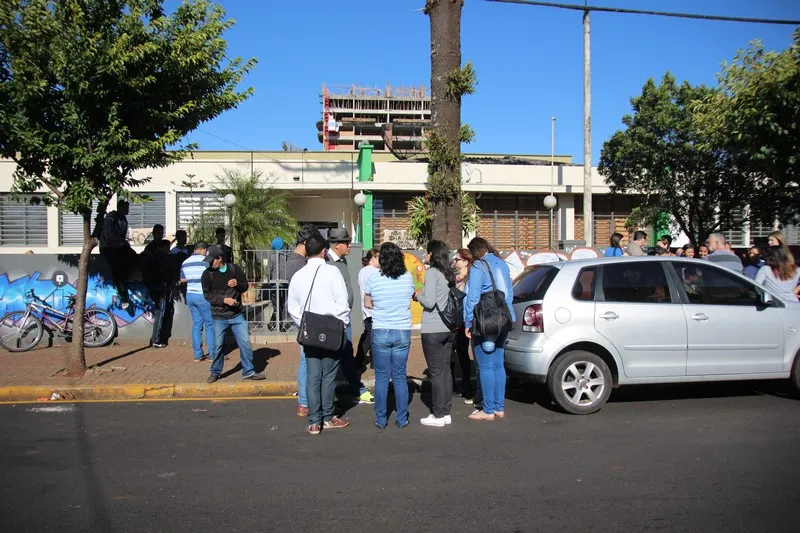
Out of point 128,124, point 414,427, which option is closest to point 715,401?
point 414,427

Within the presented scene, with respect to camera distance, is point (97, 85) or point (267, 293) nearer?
point (97, 85)

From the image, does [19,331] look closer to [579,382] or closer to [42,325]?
[42,325]

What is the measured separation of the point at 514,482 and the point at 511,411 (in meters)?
2.16

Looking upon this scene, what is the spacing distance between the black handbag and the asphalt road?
0.91 m

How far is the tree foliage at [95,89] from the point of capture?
289 inches

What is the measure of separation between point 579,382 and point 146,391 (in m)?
5.22

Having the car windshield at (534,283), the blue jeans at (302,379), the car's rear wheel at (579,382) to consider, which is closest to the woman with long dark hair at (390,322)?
the blue jeans at (302,379)

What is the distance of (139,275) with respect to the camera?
10.8 meters

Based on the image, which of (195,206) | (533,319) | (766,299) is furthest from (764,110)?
(195,206)

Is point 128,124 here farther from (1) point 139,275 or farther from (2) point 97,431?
(2) point 97,431

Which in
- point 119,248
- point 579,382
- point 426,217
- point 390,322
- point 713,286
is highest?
point 426,217

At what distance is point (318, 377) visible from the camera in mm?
5918

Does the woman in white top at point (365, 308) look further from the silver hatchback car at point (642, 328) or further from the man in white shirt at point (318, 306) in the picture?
the silver hatchback car at point (642, 328)

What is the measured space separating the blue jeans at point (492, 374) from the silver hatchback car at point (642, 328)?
32 cm
